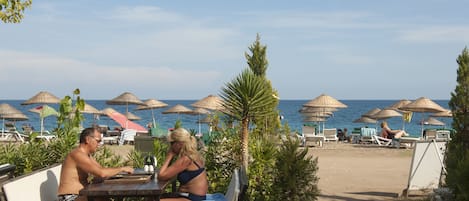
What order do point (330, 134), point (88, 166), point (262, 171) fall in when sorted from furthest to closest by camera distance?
point (330, 134), point (262, 171), point (88, 166)

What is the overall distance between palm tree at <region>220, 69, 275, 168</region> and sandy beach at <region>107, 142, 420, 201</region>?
6.17 feet

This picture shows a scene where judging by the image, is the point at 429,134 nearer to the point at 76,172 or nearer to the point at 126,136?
the point at 126,136

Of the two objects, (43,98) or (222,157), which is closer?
(222,157)

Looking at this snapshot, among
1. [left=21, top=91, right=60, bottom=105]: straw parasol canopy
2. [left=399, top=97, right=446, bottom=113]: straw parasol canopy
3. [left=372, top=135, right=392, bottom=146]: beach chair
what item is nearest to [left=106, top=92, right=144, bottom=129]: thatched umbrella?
[left=21, top=91, right=60, bottom=105]: straw parasol canopy

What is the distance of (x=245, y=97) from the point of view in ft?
30.6

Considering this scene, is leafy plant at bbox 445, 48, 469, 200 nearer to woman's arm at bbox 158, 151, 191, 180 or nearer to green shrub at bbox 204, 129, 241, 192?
green shrub at bbox 204, 129, 241, 192

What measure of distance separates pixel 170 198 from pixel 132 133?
20.3 m

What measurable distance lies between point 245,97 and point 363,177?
5.09 m

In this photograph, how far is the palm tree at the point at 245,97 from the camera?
9.31 m

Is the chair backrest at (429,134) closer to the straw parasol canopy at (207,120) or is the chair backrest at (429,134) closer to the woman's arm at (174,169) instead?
the straw parasol canopy at (207,120)

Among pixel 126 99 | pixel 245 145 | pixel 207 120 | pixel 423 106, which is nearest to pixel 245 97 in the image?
pixel 245 145

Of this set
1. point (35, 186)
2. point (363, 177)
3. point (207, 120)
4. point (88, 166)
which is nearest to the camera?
point (35, 186)

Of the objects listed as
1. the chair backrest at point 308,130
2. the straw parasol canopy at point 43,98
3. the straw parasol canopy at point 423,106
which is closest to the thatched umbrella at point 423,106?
the straw parasol canopy at point 423,106

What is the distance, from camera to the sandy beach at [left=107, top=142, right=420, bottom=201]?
10.7 m
